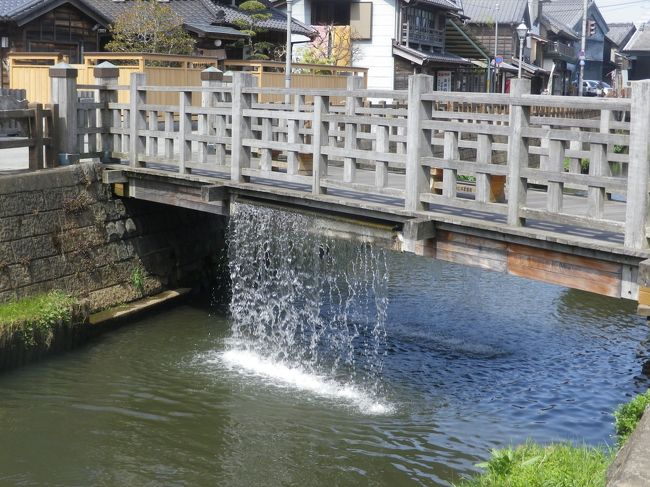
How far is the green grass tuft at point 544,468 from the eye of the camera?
7219 mm

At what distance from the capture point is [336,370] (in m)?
13.2

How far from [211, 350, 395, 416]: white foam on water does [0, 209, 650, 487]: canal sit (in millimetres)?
30

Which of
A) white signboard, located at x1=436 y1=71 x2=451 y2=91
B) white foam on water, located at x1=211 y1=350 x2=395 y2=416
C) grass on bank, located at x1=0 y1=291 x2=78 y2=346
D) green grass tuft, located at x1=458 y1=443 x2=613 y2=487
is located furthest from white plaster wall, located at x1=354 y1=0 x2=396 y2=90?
green grass tuft, located at x1=458 y1=443 x2=613 y2=487

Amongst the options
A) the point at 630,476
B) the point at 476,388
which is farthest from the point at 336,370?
the point at 630,476

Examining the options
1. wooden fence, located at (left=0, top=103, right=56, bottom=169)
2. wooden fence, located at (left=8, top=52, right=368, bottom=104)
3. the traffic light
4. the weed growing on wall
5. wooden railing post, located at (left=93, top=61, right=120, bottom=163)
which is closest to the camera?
wooden fence, located at (left=0, top=103, right=56, bottom=169)

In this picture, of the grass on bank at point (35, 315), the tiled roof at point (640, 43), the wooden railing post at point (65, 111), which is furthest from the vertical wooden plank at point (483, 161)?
the tiled roof at point (640, 43)

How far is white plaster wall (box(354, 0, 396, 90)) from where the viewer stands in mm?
46562

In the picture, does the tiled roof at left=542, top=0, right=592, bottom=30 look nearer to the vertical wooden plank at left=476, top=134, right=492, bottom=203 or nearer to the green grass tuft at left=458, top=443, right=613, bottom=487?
the vertical wooden plank at left=476, top=134, right=492, bottom=203

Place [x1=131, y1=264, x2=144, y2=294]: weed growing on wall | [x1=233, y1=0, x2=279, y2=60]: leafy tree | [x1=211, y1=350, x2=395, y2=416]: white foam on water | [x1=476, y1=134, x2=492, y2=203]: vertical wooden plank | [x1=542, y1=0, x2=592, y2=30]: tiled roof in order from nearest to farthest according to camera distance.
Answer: [x1=476, y1=134, x2=492, y2=203]: vertical wooden plank → [x1=211, y1=350, x2=395, y2=416]: white foam on water → [x1=131, y1=264, x2=144, y2=294]: weed growing on wall → [x1=233, y1=0, x2=279, y2=60]: leafy tree → [x1=542, y1=0, x2=592, y2=30]: tiled roof

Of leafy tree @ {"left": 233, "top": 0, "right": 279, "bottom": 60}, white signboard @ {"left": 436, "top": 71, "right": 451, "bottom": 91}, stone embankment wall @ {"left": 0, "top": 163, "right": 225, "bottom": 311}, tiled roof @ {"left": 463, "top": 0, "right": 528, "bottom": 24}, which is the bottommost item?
stone embankment wall @ {"left": 0, "top": 163, "right": 225, "bottom": 311}

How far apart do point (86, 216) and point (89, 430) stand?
491 centimetres

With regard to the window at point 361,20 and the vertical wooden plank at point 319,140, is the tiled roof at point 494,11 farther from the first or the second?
the vertical wooden plank at point 319,140

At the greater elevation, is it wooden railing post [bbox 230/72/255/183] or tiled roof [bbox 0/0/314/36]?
tiled roof [bbox 0/0/314/36]

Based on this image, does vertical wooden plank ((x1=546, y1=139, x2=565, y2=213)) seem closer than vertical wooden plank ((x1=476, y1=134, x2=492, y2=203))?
Yes
